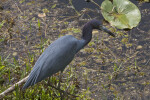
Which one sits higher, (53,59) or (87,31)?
(87,31)

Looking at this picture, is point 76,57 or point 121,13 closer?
point 76,57

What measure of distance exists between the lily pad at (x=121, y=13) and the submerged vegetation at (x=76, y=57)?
0.21 metres

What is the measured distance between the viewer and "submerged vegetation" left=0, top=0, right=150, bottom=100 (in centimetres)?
400

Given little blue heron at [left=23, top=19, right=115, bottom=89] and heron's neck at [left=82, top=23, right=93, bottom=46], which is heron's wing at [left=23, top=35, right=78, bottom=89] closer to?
little blue heron at [left=23, top=19, right=115, bottom=89]

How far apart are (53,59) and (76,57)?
0.98 m

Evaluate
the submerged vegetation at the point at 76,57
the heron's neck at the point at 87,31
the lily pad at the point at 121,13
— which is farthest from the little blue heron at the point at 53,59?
the lily pad at the point at 121,13

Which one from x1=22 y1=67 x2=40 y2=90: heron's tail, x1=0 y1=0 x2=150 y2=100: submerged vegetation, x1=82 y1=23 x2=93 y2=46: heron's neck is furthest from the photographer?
x1=0 y1=0 x2=150 y2=100: submerged vegetation

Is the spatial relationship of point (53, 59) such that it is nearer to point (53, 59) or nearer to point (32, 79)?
point (53, 59)

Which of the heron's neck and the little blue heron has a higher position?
the heron's neck

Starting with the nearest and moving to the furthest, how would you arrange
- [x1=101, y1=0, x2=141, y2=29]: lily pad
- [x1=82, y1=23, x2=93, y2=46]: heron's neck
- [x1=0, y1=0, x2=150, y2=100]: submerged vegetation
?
[x1=82, y1=23, x2=93, y2=46]: heron's neck
[x1=0, y1=0, x2=150, y2=100]: submerged vegetation
[x1=101, y1=0, x2=141, y2=29]: lily pad

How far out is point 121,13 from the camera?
15.8 ft

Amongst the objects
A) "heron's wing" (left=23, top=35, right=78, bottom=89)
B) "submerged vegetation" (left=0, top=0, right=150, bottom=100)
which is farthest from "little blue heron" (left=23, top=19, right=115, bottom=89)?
"submerged vegetation" (left=0, top=0, right=150, bottom=100)

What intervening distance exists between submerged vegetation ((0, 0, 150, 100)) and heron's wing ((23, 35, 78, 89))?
11.7 inches

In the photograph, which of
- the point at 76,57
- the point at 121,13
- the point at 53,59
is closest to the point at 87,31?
the point at 53,59
